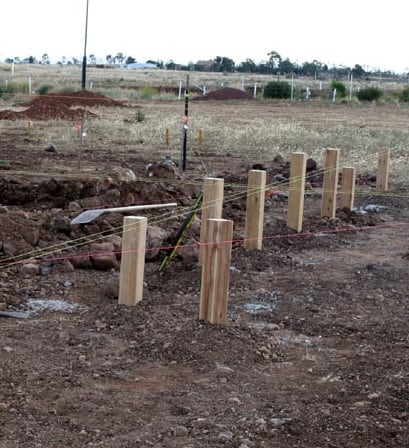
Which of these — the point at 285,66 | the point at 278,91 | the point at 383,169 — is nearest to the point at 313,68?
the point at 285,66

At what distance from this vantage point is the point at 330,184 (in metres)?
12.5

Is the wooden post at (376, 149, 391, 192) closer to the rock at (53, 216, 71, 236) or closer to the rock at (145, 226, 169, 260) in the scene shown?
the rock at (145, 226, 169, 260)

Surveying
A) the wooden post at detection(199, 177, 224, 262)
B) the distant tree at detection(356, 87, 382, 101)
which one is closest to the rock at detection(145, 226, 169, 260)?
the wooden post at detection(199, 177, 224, 262)

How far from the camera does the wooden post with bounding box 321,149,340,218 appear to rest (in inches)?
492

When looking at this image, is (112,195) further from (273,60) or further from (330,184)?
(273,60)

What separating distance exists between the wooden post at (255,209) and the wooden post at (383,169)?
17.4 ft

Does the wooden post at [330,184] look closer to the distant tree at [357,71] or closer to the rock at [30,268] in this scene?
the rock at [30,268]

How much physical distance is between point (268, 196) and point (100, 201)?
3.51 meters

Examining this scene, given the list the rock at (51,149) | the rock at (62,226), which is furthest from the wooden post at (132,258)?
the rock at (51,149)

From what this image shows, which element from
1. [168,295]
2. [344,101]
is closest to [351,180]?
[168,295]

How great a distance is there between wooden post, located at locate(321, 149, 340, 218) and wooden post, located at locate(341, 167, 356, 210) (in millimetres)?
532

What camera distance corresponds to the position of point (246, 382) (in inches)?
239

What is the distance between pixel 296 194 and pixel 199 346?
5.09 meters

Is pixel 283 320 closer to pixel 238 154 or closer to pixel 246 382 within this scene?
pixel 246 382
